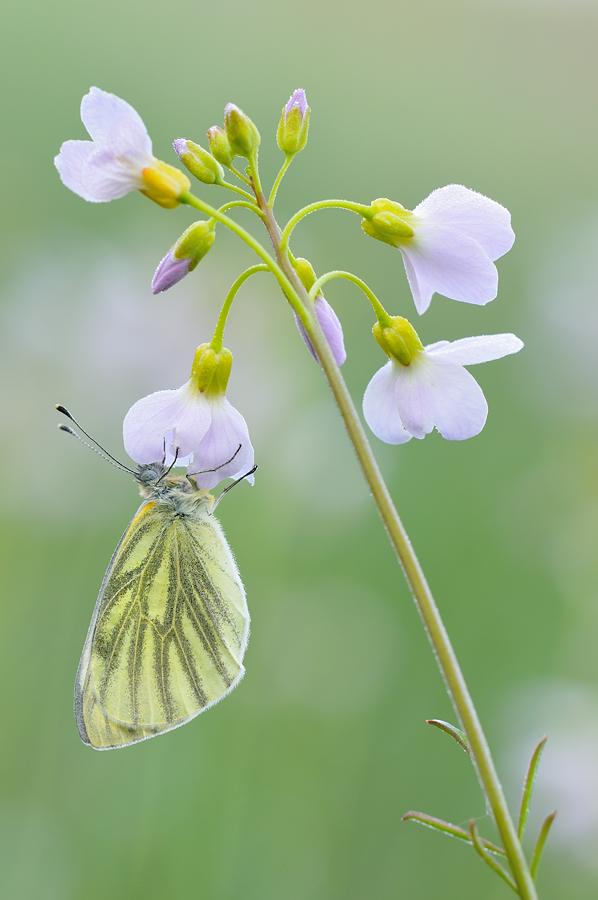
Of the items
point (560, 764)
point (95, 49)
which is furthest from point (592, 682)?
point (95, 49)

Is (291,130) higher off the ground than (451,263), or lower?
higher

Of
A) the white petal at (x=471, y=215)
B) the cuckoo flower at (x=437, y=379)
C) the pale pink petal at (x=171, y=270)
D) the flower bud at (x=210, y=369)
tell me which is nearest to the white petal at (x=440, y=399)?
the cuckoo flower at (x=437, y=379)

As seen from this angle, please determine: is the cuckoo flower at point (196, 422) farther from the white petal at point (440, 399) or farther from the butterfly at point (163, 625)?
the butterfly at point (163, 625)

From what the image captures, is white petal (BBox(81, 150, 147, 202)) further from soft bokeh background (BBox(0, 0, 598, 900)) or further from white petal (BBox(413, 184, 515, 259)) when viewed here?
soft bokeh background (BBox(0, 0, 598, 900))

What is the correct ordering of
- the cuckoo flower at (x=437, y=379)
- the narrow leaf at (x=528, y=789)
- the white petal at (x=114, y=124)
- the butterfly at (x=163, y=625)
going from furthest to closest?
the butterfly at (x=163, y=625) → the cuckoo flower at (x=437, y=379) → the white petal at (x=114, y=124) → the narrow leaf at (x=528, y=789)

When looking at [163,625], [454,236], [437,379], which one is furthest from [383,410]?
[163,625]

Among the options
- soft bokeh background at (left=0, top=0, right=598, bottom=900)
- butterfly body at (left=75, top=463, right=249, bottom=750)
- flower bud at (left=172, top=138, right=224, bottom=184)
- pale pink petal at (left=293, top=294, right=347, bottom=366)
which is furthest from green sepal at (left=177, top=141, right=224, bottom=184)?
soft bokeh background at (left=0, top=0, right=598, bottom=900)

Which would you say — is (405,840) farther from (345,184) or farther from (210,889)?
(345,184)

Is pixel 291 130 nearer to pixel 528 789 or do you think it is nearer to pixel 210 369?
pixel 210 369
